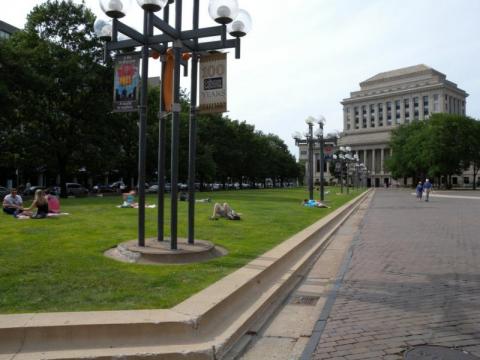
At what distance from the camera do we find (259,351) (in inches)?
196

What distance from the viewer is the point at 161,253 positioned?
820 cm

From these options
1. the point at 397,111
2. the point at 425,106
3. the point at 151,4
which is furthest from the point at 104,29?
the point at 397,111

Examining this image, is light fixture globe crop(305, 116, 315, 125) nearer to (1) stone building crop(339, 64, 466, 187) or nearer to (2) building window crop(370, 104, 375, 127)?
(1) stone building crop(339, 64, 466, 187)

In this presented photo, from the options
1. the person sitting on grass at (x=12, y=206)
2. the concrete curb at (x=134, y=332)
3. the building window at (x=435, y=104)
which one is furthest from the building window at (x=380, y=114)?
the concrete curb at (x=134, y=332)

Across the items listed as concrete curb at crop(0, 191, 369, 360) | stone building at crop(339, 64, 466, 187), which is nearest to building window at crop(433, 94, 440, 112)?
stone building at crop(339, 64, 466, 187)

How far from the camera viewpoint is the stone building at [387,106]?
522 feet

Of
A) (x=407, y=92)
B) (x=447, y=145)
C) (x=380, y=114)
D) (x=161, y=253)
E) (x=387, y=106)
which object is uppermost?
(x=407, y=92)

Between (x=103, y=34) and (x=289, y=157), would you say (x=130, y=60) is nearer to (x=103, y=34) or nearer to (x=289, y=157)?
Answer: (x=103, y=34)

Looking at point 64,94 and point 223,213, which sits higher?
point 64,94

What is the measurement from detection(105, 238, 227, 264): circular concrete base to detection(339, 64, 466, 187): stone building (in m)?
Answer: 143

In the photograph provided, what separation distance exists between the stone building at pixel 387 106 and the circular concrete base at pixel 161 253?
143453mm

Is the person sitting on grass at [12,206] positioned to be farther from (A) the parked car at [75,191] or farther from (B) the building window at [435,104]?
(B) the building window at [435,104]

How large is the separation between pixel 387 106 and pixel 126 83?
175 meters

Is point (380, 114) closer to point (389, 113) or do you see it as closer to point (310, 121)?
point (389, 113)
